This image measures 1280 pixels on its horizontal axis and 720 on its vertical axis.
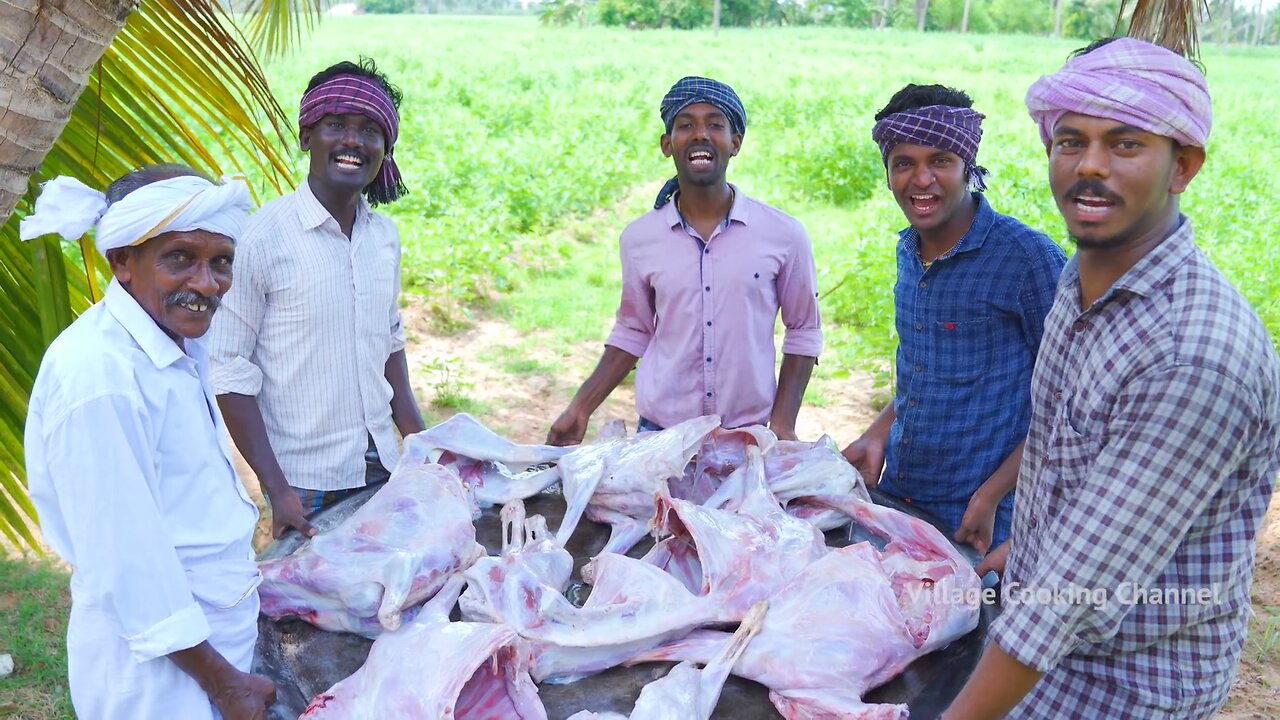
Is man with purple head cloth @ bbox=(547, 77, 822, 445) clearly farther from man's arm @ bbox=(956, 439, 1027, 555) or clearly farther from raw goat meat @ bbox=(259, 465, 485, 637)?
raw goat meat @ bbox=(259, 465, 485, 637)

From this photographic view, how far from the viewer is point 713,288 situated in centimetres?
330

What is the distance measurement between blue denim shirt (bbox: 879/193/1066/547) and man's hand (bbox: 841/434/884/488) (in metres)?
0.07

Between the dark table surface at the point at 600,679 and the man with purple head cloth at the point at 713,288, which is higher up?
the man with purple head cloth at the point at 713,288

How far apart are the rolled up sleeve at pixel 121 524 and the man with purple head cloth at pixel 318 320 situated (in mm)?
836

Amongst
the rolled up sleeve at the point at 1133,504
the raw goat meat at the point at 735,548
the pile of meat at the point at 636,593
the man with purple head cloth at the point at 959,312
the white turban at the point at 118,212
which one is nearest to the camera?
the rolled up sleeve at the point at 1133,504

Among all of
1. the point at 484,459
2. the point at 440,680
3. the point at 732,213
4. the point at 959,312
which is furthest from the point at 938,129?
the point at 440,680

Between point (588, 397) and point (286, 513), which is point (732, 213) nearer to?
point (588, 397)

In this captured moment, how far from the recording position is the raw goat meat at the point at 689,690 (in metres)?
1.88

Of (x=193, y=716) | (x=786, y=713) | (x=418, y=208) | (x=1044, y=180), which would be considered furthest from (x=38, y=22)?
(x=1044, y=180)

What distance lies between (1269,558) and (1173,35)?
2.84 meters

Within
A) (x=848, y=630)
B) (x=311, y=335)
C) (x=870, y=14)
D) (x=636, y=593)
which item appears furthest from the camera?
(x=870, y=14)

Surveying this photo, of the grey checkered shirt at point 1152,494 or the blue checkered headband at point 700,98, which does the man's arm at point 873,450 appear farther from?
the grey checkered shirt at point 1152,494

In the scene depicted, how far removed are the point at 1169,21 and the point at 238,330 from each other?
3121 mm

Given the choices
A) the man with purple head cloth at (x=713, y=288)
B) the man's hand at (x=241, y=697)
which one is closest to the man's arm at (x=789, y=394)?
the man with purple head cloth at (x=713, y=288)
